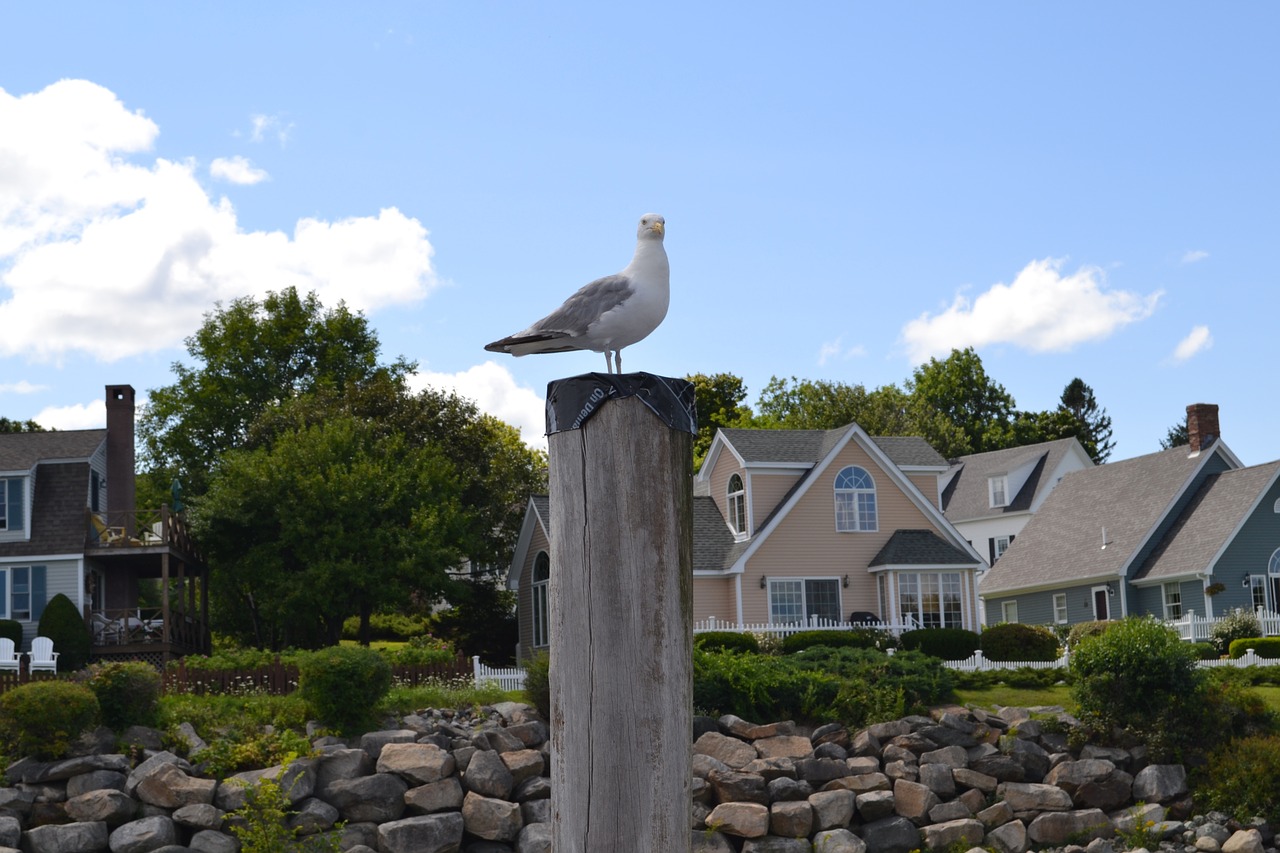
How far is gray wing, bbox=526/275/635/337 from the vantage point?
454 cm

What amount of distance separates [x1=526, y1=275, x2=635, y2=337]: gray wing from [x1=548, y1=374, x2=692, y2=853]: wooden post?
1245mm

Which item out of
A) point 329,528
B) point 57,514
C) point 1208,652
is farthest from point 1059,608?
point 57,514

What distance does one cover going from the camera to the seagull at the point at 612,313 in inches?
178

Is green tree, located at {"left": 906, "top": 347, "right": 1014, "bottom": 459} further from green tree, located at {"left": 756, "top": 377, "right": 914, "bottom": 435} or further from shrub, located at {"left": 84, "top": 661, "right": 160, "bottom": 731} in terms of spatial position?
shrub, located at {"left": 84, "top": 661, "right": 160, "bottom": 731}

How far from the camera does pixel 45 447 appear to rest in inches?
1421

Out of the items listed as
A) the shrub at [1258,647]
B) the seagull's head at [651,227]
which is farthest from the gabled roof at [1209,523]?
the seagull's head at [651,227]

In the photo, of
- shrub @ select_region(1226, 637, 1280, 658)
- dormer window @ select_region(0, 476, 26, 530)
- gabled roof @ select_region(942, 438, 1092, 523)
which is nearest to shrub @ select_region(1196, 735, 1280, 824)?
shrub @ select_region(1226, 637, 1280, 658)

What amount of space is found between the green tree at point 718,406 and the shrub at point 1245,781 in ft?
144

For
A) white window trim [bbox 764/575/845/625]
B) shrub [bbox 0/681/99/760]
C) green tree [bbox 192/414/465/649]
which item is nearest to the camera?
shrub [bbox 0/681/99/760]

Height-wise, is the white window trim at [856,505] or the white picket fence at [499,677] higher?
the white window trim at [856,505]

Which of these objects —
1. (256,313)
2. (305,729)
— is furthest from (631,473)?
(256,313)

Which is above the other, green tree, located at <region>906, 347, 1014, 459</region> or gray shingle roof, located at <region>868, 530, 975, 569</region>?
green tree, located at <region>906, 347, 1014, 459</region>

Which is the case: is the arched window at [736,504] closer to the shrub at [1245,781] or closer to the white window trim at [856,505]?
the white window trim at [856,505]

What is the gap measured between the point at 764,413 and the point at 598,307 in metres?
66.8
